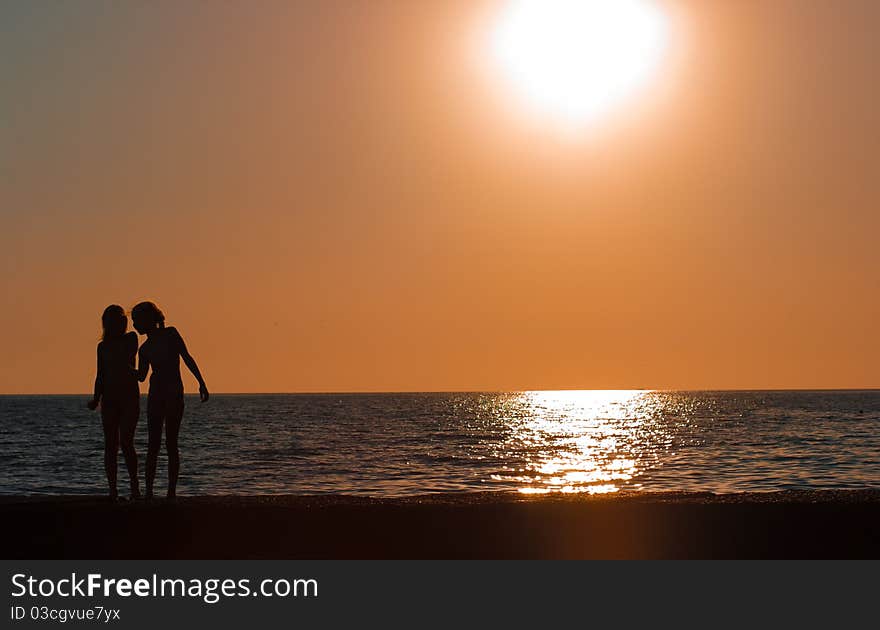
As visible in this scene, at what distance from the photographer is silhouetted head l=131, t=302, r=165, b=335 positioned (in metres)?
12.3

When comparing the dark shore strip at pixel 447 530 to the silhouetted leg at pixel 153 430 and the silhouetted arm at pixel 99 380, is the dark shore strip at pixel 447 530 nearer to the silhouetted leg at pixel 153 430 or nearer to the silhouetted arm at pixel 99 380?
the silhouetted leg at pixel 153 430

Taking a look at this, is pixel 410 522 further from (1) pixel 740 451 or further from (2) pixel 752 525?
(1) pixel 740 451

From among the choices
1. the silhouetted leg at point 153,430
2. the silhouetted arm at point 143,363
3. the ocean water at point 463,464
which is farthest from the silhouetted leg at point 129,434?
the ocean water at point 463,464

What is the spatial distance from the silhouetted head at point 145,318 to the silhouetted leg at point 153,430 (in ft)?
2.61

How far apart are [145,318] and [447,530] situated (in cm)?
473

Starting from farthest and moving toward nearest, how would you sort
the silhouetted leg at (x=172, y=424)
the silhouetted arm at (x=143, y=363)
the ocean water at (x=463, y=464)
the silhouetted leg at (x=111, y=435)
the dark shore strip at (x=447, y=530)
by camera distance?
the ocean water at (x=463, y=464), the silhouetted leg at (x=111, y=435), the silhouetted arm at (x=143, y=363), the silhouetted leg at (x=172, y=424), the dark shore strip at (x=447, y=530)

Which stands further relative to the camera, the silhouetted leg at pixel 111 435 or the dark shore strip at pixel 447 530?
the silhouetted leg at pixel 111 435

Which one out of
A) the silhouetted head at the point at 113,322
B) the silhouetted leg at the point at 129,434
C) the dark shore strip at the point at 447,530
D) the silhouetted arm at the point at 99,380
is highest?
the silhouetted head at the point at 113,322

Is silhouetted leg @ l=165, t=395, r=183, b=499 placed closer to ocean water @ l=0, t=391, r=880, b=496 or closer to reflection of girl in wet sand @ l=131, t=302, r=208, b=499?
reflection of girl in wet sand @ l=131, t=302, r=208, b=499

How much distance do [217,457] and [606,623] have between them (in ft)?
125

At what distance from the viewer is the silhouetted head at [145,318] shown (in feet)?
40.3

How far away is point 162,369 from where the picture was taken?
40.0 feet

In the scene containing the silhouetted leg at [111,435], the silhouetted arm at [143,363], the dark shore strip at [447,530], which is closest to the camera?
the dark shore strip at [447,530]

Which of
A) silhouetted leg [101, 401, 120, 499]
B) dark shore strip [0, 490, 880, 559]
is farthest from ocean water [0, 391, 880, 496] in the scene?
dark shore strip [0, 490, 880, 559]
